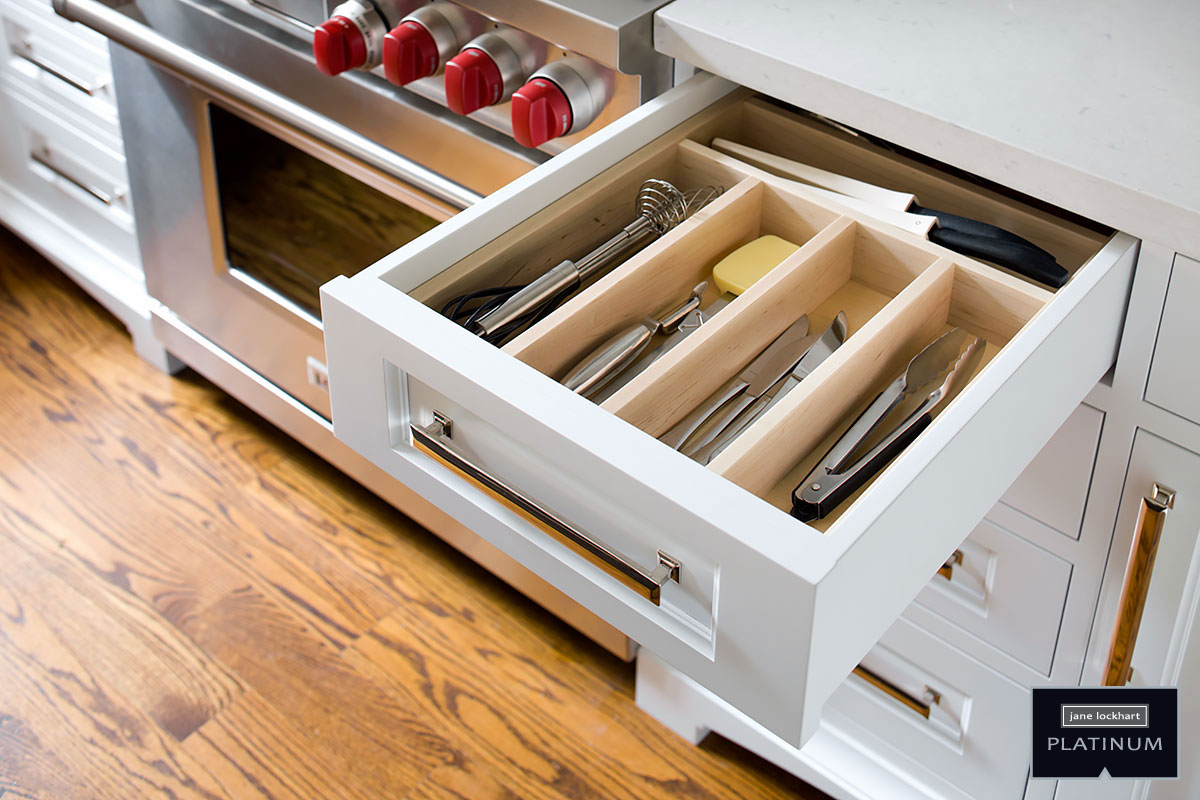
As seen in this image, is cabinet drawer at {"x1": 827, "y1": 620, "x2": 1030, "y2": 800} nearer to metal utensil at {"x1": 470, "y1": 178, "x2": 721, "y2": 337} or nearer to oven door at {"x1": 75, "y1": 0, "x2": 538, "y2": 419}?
metal utensil at {"x1": 470, "y1": 178, "x2": 721, "y2": 337}

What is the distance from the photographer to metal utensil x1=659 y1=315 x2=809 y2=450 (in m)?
0.68

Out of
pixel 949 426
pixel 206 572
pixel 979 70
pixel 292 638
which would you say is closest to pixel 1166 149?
pixel 979 70

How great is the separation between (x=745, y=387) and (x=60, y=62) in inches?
47.6

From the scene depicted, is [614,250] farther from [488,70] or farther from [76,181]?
[76,181]

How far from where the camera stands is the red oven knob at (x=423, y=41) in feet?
3.18

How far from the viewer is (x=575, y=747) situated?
130 centimetres

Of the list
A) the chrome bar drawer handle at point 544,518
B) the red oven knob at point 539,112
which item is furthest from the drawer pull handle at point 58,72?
the chrome bar drawer handle at point 544,518

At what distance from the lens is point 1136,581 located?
0.82 m

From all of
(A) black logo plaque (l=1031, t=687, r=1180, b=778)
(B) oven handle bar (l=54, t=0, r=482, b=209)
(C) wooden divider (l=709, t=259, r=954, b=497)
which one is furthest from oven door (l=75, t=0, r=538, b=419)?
(A) black logo plaque (l=1031, t=687, r=1180, b=778)

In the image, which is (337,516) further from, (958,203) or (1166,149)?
(1166,149)

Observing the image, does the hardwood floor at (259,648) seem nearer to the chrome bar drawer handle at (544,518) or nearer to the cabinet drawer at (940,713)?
the cabinet drawer at (940,713)

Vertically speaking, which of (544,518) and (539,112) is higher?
(539,112)

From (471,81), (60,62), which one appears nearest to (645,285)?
(471,81)

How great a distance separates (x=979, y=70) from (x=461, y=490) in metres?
0.48
